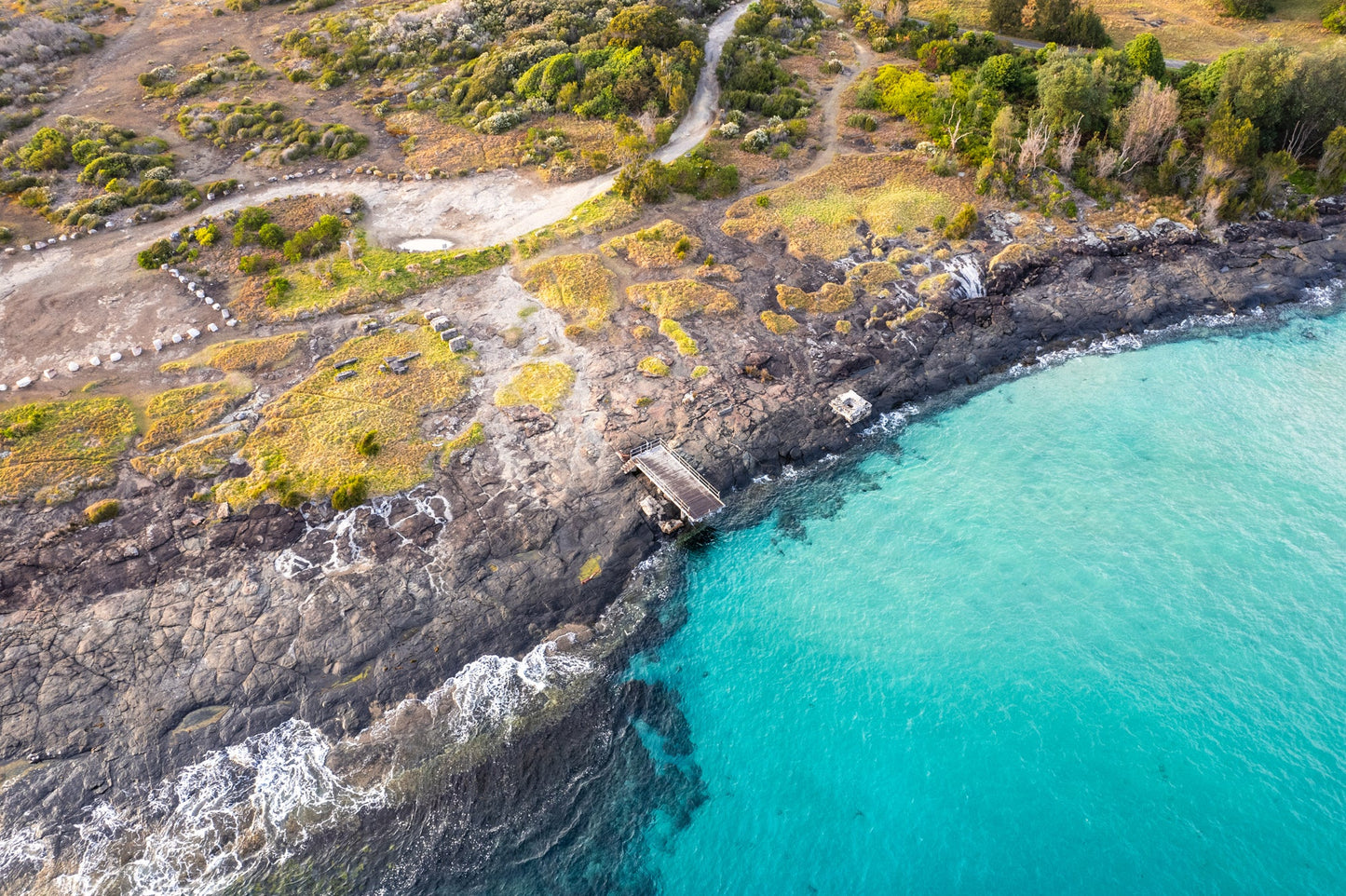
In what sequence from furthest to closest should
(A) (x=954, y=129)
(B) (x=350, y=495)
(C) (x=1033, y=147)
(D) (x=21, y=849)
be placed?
1. (A) (x=954, y=129)
2. (C) (x=1033, y=147)
3. (B) (x=350, y=495)
4. (D) (x=21, y=849)

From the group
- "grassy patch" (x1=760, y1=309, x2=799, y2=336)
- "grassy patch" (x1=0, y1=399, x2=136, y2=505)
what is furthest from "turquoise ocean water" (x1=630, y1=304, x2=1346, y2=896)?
"grassy patch" (x1=0, y1=399, x2=136, y2=505)

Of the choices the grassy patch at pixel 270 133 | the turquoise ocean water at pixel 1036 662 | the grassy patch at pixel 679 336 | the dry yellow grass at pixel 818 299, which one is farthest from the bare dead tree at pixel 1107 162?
the grassy patch at pixel 270 133

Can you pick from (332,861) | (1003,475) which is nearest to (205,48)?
(332,861)

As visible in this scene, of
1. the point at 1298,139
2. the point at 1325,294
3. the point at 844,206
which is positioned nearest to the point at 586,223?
the point at 844,206

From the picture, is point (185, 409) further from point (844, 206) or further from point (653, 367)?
point (844, 206)

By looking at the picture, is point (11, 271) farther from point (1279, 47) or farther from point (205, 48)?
point (1279, 47)
